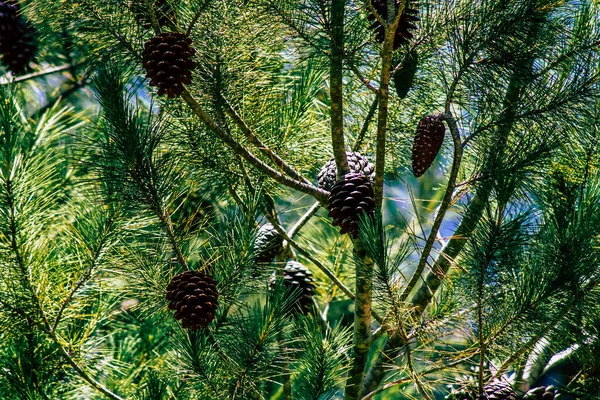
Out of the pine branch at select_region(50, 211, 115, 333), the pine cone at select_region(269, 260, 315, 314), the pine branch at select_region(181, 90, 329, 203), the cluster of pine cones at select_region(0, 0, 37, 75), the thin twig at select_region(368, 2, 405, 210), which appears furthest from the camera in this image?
the cluster of pine cones at select_region(0, 0, 37, 75)

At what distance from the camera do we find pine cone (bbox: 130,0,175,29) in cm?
104

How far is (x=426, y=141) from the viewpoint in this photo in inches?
39.2

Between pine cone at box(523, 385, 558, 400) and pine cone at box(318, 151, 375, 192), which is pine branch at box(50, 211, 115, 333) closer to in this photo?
pine cone at box(318, 151, 375, 192)

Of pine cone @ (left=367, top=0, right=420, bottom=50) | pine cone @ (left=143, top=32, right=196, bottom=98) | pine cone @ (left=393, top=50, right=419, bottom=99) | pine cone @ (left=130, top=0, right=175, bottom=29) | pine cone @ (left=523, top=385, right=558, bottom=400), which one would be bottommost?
pine cone @ (left=523, top=385, right=558, bottom=400)

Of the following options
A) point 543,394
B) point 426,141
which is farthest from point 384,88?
point 543,394

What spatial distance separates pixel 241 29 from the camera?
1076mm

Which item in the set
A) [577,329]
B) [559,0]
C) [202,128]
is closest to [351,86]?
[202,128]

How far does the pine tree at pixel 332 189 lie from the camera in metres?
0.98

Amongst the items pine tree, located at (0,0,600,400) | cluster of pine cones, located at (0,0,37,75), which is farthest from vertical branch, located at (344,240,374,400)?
cluster of pine cones, located at (0,0,37,75)

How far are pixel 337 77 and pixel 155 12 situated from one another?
275mm

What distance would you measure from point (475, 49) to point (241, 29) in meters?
0.32

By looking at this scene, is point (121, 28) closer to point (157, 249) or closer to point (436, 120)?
point (157, 249)

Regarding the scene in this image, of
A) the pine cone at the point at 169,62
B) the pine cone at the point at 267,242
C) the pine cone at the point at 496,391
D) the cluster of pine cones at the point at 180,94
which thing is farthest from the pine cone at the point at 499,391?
the pine cone at the point at 169,62

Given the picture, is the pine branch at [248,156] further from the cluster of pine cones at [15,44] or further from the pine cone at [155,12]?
the cluster of pine cones at [15,44]
